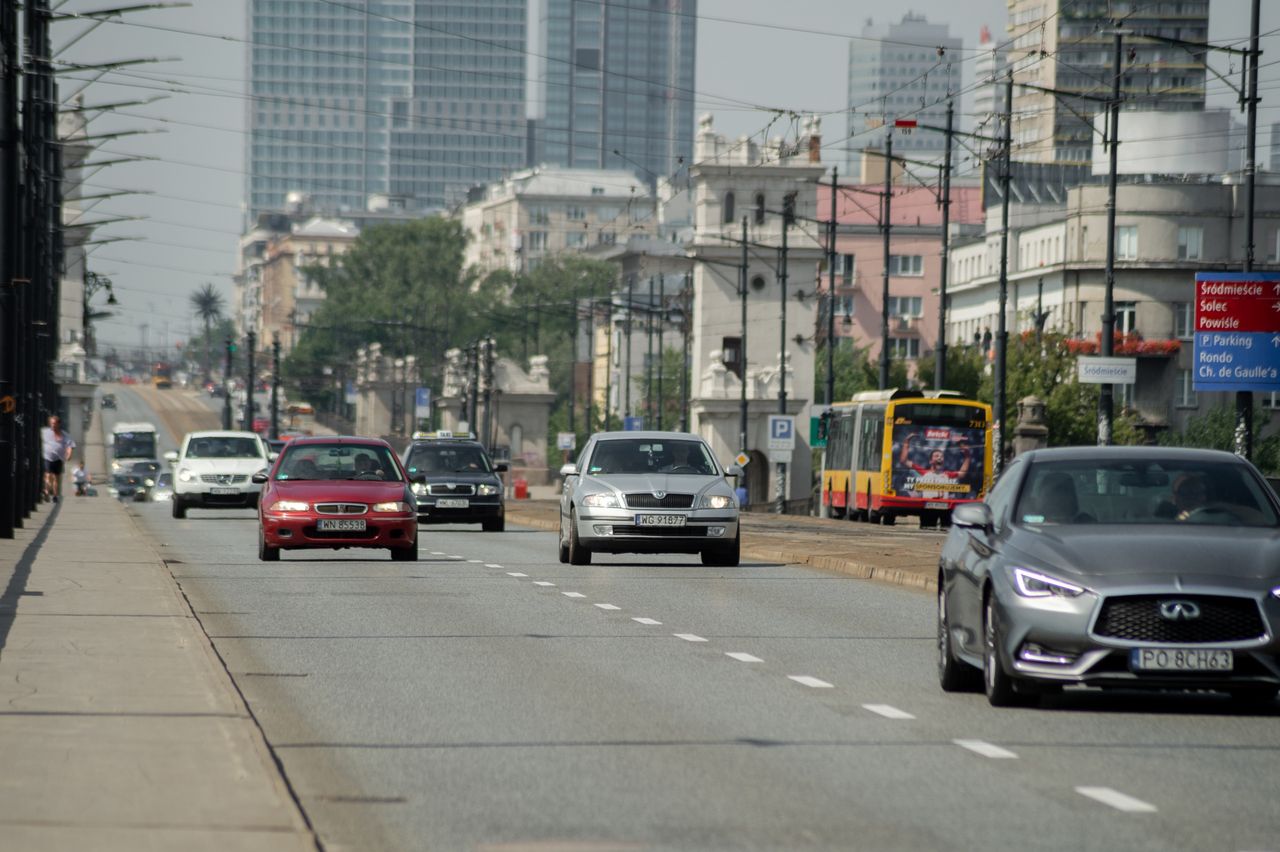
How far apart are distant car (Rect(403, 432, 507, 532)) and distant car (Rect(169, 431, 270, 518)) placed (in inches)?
162

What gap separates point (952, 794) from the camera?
8969 millimetres

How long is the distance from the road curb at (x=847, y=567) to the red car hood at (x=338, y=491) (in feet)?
16.2

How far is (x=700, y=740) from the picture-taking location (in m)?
10.6

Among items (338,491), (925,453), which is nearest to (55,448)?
(925,453)

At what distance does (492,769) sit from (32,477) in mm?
35314

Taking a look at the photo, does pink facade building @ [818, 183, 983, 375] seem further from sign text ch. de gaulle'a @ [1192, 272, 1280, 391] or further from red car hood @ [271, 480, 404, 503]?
red car hood @ [271, 480, 404, 503]

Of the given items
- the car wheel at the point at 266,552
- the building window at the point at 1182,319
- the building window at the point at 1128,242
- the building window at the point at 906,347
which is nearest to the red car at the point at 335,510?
the car wheel at the point at 266,552

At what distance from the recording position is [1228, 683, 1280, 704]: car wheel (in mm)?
11398

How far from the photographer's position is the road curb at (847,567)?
79.6 feet

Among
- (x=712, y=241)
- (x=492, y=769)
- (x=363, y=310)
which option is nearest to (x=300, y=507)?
(x=492, y=769)

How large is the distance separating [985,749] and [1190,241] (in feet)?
332

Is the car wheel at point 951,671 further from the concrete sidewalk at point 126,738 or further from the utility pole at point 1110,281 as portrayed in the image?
the utility pole at point 1110,281

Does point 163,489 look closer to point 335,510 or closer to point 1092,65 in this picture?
point 335,510

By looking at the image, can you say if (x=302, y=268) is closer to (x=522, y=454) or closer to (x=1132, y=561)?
(x=522, y=454)
